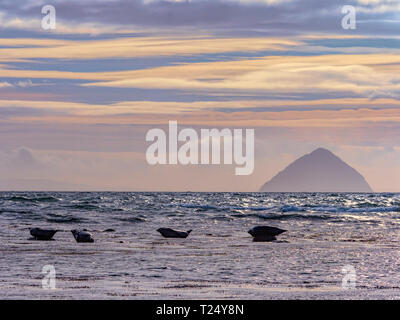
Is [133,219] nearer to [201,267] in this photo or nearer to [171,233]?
[171,233]

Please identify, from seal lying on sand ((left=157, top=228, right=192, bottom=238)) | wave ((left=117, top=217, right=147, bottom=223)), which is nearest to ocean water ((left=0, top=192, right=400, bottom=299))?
seal lying on sand ((left=157, top=228, right=192, bottom=238))

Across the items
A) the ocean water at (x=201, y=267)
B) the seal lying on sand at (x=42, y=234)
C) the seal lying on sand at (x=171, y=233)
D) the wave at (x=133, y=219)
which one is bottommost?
the wave at (x=133, y=219)

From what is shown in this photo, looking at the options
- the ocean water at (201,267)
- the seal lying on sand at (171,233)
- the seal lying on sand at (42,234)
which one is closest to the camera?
the ocean water at (201,267)

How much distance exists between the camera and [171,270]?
69.4 feet

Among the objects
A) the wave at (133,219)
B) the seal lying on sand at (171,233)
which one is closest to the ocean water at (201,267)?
the seal lying on sand at (171,233)

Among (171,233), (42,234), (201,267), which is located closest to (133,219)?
(171,233)

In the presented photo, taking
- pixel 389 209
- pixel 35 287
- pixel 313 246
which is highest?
pixel 35 287

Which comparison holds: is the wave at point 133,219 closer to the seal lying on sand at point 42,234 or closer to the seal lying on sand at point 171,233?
the seal lying on sand at point 171,233

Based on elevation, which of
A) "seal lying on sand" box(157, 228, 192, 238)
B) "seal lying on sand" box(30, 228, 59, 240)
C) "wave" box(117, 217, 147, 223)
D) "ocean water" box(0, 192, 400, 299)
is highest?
"ocean water" box(0, 192, 400, 299)

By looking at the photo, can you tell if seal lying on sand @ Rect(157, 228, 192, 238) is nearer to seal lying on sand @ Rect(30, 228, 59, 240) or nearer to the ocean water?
the ocean water
